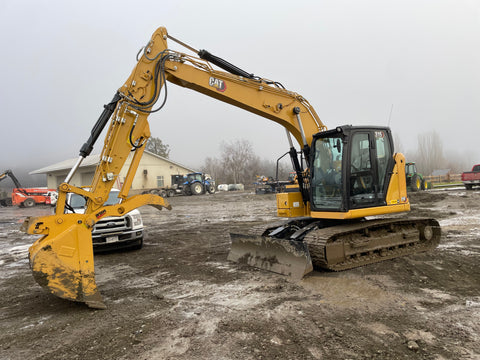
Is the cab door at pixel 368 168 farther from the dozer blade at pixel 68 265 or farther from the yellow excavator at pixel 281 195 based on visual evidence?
the dozer blade at pixel 68 265

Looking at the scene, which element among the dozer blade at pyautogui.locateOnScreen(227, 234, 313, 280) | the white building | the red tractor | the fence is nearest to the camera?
the dozer blade at pyautogui.locateOnScreen(227, 234, 313, 280)

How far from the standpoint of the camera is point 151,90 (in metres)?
5.55

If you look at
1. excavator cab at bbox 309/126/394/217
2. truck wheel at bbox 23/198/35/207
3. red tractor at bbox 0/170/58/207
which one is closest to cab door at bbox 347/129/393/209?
excavator cab at bbox 309/126/394/217

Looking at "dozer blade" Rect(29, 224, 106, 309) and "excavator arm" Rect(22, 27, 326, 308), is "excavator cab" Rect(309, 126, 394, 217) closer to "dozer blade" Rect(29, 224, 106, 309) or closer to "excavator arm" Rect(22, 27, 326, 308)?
"excavator arm" Rect(22, 27, 326, 308)

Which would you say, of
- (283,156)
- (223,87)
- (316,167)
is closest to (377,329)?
(316,167)

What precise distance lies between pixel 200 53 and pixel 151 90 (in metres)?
1.25

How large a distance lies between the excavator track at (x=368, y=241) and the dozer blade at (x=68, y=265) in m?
3.42

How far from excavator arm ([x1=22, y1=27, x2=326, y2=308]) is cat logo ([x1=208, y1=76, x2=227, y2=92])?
2cm

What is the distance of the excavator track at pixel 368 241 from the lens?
554cm

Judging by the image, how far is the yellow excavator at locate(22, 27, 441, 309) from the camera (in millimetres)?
4492

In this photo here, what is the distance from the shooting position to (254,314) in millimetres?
4137

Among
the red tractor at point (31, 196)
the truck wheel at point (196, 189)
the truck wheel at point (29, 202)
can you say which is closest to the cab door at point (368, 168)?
the red tractor at point (31, 196)

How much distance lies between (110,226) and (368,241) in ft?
19.2

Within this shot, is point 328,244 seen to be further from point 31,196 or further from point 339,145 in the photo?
point 31,196
